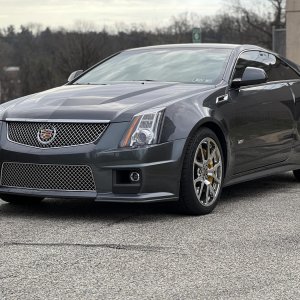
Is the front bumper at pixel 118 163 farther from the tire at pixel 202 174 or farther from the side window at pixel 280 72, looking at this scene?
the side window at pixel 280 72

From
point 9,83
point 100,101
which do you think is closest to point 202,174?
point 100,101

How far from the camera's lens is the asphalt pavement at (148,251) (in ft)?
11.6

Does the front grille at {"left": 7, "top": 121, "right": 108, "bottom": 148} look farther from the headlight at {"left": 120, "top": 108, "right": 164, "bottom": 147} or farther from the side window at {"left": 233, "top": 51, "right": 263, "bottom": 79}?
the side window at {"left": 233, "top": 51, "right": 263, "bottom": 79}

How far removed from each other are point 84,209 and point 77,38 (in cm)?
6556

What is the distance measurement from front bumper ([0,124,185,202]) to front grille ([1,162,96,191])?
38 mm

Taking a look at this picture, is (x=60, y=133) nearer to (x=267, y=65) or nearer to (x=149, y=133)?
(x=149, y=133)

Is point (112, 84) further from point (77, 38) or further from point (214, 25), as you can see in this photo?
point (214, 25)

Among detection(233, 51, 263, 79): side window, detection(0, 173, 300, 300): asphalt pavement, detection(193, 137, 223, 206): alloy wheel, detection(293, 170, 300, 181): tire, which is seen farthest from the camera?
detection(293, 170, 300, 181): tire

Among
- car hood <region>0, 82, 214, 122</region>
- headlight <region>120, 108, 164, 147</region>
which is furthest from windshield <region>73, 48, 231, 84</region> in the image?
headlight <region>120, 108, 164, 147</region>

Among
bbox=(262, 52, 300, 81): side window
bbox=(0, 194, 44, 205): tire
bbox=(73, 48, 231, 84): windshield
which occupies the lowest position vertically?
bbox=(0, 194, 44, 205): tire

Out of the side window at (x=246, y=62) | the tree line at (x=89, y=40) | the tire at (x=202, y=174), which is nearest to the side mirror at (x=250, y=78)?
the side window at (x=246, y=62)

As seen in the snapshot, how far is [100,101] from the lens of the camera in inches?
216

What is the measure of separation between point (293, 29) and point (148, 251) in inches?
652

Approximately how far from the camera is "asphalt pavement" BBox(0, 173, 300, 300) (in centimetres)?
354
